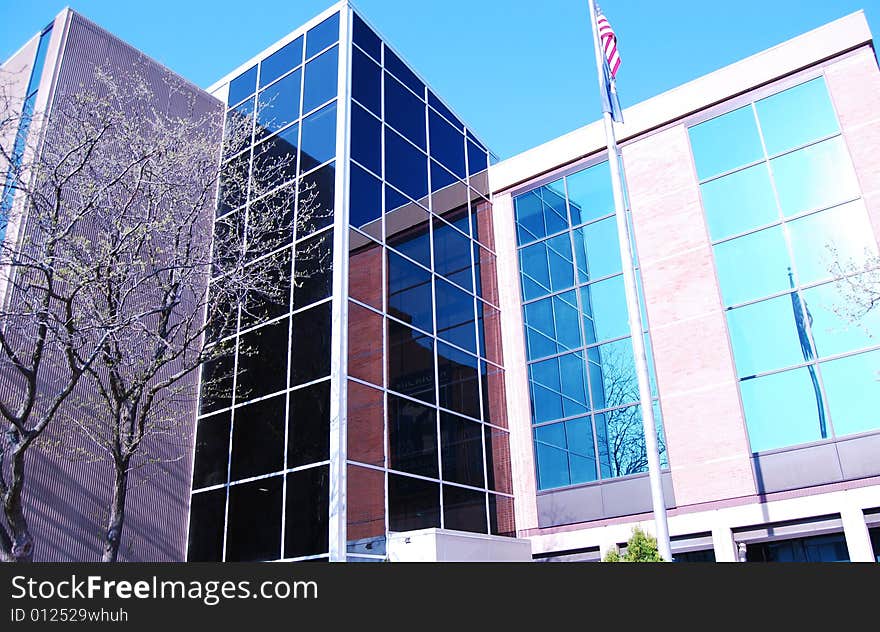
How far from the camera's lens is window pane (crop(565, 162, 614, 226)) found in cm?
2212

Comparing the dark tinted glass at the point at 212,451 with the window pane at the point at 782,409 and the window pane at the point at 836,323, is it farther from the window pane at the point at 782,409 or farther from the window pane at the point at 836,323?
the window pane at the point at 836,323

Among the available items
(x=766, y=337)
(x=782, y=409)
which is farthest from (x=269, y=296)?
(x=782, y=409)

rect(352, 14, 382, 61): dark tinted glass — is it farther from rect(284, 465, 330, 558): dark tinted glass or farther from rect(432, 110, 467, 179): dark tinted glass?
rect(284, 465, 330, 558): dark tinted glass

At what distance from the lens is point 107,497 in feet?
53.7

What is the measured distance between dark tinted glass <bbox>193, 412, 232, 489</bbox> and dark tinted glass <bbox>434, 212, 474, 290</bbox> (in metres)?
6.56

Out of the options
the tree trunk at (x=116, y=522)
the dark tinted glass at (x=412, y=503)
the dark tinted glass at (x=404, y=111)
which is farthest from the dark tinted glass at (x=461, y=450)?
the dark tinted glass at (x=404, y=111)

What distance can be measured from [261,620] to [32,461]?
11022mm

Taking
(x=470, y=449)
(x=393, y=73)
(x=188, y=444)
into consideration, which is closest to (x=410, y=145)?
(x=393, y=73)

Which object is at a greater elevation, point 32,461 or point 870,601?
point 32,461

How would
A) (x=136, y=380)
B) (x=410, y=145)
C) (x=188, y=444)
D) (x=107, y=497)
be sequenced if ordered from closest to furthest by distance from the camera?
1. (x=136, y=380)
2. (x=107, y=497)
3. (x=188, y=444)
4. (x=410, y=145)

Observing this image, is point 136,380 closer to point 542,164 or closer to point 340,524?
point 340,524

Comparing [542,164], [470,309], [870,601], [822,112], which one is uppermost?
[542,164]

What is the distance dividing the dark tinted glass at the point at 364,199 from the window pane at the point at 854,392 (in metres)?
10.8

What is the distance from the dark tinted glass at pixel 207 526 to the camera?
1648 cm
